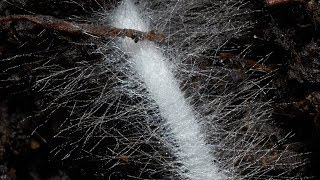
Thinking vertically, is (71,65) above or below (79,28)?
below

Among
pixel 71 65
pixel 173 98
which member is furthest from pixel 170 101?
pixel 71 65

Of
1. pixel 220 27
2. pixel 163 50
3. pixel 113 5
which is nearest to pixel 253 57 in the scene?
pixel 220 27

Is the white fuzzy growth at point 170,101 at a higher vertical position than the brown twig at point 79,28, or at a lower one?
lower

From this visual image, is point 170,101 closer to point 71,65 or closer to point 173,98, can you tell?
point 173,98
